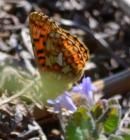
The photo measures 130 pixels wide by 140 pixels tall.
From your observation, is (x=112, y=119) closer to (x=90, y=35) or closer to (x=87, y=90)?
(x=87, y=90)

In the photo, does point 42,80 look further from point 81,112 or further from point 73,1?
point 73,1

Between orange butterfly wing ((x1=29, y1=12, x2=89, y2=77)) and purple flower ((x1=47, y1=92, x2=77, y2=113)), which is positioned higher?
orange butterfly wing ((x1=29, y1=12, x2=89, y2=77))

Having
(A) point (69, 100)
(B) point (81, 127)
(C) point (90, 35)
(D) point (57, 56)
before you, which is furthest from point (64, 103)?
(C) point (90, 35)

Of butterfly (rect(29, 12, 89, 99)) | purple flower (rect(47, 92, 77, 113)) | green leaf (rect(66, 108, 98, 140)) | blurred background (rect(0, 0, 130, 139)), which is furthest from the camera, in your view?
blurred background (rect(0, 0, 130, 139))

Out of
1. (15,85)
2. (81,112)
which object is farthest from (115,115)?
(15,85)

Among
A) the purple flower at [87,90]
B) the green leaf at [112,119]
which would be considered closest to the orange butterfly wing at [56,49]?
the purple flower at [87,90]

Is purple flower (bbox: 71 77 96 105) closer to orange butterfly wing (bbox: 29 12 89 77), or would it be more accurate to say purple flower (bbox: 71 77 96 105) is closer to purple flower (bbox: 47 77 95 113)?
purple flower (bbox: 47 77 95 113)

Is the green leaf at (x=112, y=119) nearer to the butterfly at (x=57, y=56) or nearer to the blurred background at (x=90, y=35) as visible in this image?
the butterfly at (x=57, y=56)

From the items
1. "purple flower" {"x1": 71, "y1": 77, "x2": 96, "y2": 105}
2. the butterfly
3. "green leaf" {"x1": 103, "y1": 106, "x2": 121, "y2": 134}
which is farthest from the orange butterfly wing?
"green leaf" {"x1": 103, "y1": 106, "x2": 121, "y2": 134}
